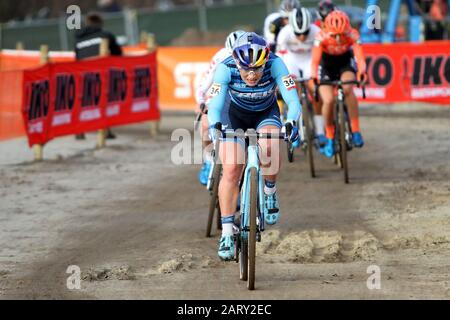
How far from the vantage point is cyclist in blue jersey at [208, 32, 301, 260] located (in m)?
7.88

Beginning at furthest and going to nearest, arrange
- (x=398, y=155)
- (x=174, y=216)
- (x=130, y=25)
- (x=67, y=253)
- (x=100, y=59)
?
(x=130, y=25) < (x=100, y=59) < (x=398, y=155) < (x=174, y=216) < (x=67, y=253)

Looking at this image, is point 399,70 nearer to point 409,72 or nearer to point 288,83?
point 409,72

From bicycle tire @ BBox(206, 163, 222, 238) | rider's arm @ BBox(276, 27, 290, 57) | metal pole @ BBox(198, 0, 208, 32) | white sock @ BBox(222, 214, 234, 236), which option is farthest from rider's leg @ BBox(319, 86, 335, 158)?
metal pole @ BBox(198, 0, 208, 32)

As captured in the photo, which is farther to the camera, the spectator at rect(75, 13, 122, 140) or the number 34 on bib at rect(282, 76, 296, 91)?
the spectator at rect(75, 13, 122, 140)

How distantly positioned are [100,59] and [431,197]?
693cm

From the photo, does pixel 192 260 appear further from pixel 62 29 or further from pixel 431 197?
pixel 62 29

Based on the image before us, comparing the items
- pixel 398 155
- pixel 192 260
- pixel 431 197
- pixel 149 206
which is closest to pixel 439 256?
pixel 192 260

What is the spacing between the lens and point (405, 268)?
8.22m

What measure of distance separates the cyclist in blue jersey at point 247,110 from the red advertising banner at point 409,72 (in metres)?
10.3

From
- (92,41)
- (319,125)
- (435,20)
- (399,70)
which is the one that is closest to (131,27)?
(435,20)

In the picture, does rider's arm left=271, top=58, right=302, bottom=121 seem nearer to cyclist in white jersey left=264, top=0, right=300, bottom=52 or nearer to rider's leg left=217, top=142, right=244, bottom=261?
rider's leg left=217, top=142, right=244, bottom=261

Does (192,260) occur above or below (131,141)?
above

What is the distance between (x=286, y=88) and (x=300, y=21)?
582 centimetres

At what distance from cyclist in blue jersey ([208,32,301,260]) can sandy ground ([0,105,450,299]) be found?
0.57 metres
